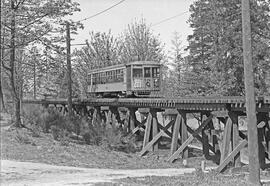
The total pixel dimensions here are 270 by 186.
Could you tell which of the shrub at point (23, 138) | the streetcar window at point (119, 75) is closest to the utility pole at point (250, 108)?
the shrub at point (23, 138)

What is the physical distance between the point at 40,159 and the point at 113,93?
47.9 ft

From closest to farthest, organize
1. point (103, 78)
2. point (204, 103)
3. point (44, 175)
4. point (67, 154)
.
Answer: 1. point (44, 175)
2. point (67, 154)
3. point (204, 103)
4. point (103, 78)

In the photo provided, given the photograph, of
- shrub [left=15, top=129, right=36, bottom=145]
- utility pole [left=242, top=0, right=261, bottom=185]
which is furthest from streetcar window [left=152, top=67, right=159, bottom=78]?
utility pole [left=242, top=0, right=261, bottom=185]

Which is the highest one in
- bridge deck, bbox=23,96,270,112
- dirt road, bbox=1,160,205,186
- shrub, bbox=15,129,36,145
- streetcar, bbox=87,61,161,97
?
streetcar, bbox=87,61,161,97

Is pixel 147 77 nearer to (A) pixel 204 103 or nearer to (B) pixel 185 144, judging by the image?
(B) pixel 185 144

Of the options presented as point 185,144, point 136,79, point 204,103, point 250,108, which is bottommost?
point 185,144

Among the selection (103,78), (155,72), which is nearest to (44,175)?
(155,72)

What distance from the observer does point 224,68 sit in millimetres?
31609

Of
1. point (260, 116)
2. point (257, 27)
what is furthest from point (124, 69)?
point (260, 116)

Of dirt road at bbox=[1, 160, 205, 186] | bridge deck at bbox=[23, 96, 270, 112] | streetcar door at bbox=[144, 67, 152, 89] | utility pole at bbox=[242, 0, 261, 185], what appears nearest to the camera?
dirt road at bbox=[1, 160, 205, 186]

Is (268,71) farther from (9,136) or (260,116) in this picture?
(9,136)

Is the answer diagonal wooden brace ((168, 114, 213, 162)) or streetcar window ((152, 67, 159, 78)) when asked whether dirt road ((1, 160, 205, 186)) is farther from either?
streetcar window ((152, 67, 159, 78))

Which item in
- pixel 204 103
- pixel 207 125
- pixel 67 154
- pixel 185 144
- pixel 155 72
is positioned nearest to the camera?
pixel 67 154

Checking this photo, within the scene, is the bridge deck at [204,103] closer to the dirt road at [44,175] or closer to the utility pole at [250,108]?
the utility pole at [250,108]
